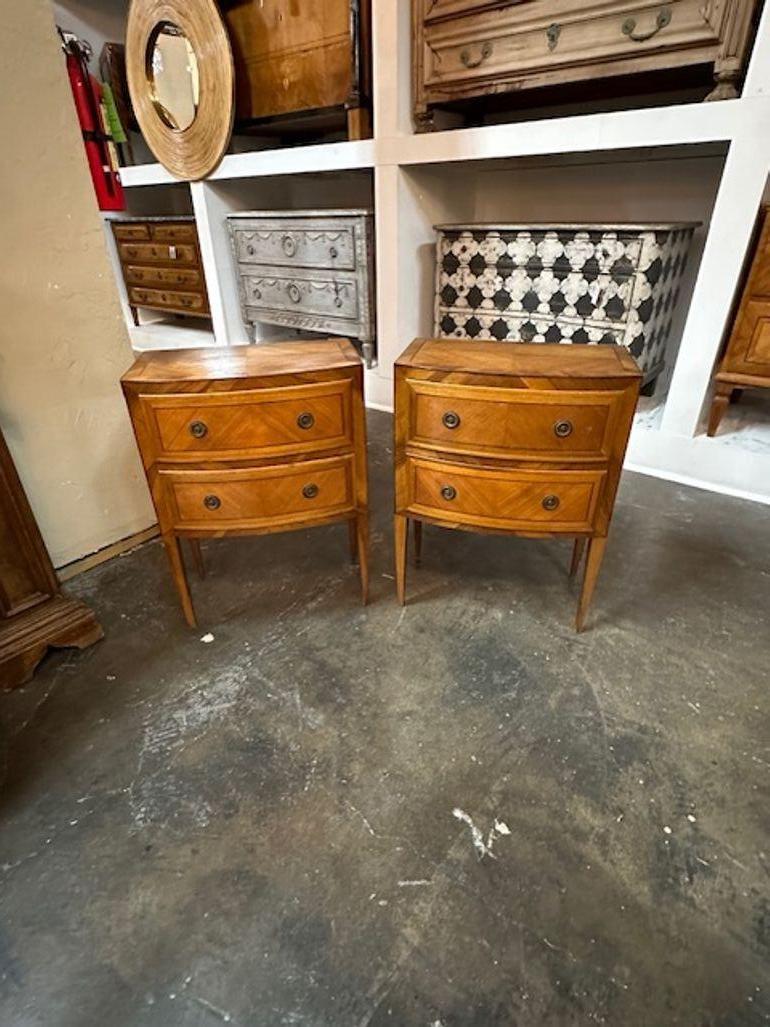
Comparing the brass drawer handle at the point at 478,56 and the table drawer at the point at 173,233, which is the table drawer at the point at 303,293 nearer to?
the table drawer at the point at 173,233

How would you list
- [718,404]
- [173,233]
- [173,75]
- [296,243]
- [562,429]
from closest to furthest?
[562,429], [718,404], [296,243], [173,75], [173,233]

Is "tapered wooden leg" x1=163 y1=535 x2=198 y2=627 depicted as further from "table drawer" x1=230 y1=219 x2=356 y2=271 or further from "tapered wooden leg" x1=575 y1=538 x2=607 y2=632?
"table drawer" x1=230 y1=219 x2=356 y2=271

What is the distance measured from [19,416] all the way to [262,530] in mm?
765

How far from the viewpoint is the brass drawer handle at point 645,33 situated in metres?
1.60

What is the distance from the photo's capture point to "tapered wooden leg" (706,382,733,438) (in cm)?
194

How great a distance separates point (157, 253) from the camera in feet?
12.0

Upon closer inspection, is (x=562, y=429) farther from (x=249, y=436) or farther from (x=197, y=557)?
(x=197, y=557)

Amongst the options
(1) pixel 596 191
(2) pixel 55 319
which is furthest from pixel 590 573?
Answer: (1) pixel 596 191

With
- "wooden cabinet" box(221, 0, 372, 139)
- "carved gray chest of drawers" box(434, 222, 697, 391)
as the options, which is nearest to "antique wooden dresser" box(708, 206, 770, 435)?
"carved gray chest of drawers" box(434, 222, 697, 391)

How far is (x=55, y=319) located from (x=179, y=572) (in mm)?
774

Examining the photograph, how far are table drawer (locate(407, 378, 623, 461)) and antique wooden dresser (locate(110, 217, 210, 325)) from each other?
3.01m

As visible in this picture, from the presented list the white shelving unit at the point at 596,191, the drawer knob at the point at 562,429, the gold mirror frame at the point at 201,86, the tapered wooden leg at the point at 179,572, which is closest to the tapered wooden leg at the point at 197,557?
the tapered wooden leg at the point at 179,572

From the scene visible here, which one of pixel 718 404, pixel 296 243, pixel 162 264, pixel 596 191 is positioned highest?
pixel 596 191

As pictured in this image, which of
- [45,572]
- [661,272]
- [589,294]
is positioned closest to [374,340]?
[589,294]
